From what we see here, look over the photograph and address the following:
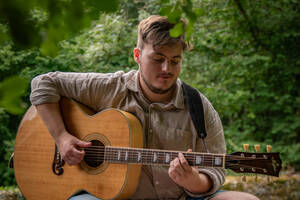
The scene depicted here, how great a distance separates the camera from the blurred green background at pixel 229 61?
352cm

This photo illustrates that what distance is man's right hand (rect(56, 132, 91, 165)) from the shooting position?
1977 mm

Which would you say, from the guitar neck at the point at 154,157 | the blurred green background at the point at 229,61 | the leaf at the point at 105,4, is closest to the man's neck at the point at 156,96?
the guitar neck at the point at 154,157

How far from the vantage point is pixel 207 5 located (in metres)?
3.95

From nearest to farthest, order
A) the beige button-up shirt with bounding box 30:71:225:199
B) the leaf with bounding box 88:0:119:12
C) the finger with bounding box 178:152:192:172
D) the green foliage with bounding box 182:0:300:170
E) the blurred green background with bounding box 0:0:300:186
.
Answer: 1. the leaf with bounding box 88:0:119:12
2. the finger with bounding box 178:152:192:172
3. the beige button-up shirt with bounding box 30:71:225:199
4. the blurred green background with bounding box 0:0:300:186
5. the green foliage with bounding box 182:0:300:170

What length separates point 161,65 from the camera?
1977mm

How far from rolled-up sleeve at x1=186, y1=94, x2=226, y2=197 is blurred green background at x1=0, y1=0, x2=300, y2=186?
1408 millimetres

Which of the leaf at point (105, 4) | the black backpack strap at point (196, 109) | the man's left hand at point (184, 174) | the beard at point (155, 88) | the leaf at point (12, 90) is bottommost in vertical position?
the man's left hand at point (184, 174)

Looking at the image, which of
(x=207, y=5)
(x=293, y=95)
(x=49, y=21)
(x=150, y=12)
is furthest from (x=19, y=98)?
(x=293, y=95)

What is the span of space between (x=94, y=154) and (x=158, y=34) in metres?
0.82

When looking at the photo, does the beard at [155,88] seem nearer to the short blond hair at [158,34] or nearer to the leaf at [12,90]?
the short blond hair at [158,34]

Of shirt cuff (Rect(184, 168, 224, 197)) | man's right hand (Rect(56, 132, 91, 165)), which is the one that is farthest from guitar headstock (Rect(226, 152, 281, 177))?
man's right hand (Rect(56, 132, 91, 165))

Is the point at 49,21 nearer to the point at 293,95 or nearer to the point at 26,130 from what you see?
the point at 26,130

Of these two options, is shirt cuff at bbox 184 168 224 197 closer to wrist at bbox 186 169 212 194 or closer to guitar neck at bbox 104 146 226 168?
wrist at bbox 186 169 212 194

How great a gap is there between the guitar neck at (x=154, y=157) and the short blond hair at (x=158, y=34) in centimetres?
63
